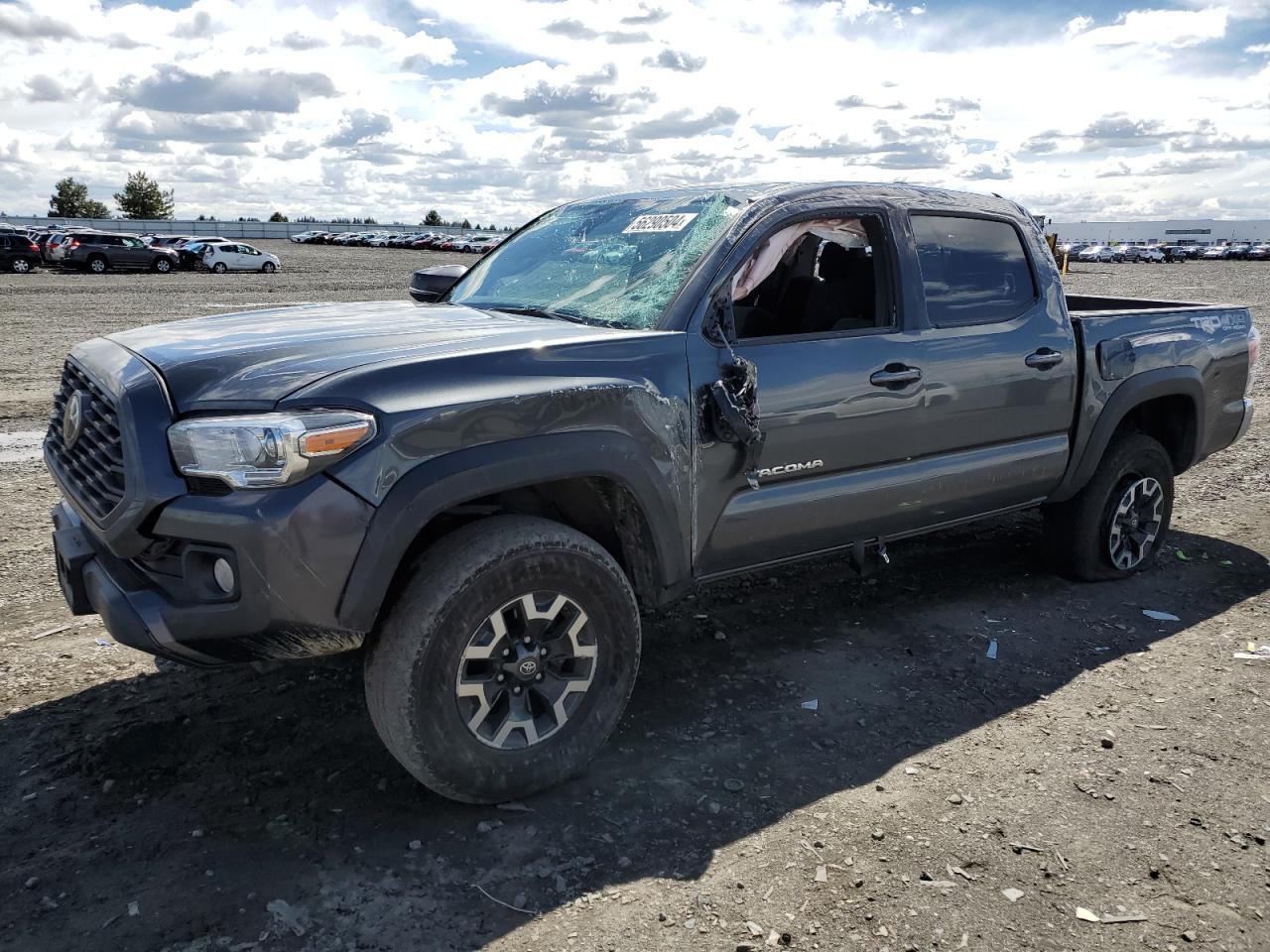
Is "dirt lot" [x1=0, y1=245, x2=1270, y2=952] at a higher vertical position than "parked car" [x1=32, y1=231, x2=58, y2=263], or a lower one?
lower

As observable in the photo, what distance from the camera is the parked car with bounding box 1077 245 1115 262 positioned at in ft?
241

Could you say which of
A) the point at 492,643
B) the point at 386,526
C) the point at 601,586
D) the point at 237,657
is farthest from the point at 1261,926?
the point at 237,657

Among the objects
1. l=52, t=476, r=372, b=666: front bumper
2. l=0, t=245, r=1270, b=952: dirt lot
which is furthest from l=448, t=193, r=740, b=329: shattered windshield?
l=0, t=245, r=1270, b=952: dirt lot

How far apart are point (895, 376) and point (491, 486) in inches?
71.5

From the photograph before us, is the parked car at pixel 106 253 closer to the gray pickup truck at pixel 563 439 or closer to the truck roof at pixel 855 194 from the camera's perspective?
the gray pickup truck at pixel 563 439

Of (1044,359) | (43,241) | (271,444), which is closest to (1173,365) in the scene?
(1044,359)

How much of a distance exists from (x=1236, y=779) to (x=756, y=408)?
2.03 m

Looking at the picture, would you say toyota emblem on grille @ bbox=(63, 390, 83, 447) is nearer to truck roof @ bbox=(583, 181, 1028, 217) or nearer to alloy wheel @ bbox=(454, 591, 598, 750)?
alloy wheel @ bbox=(454, 591, 598, 750)

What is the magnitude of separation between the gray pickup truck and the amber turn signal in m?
0.01

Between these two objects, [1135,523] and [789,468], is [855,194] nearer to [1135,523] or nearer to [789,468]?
[789,468]

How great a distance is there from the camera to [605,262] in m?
4.12

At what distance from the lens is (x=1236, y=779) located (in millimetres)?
3512

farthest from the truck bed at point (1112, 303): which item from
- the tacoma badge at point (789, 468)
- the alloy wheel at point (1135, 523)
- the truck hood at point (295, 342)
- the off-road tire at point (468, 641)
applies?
the off-road tire at point (468, 641)

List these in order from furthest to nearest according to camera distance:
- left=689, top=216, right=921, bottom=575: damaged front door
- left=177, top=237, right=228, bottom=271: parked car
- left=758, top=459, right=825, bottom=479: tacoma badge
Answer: left=177, top=237, right=228, bottom=271: parked car
left=758, top=459, right=825, bottom=479: tacoma badge
left=689, top=216, right=921, bottom=575: damaged front door
